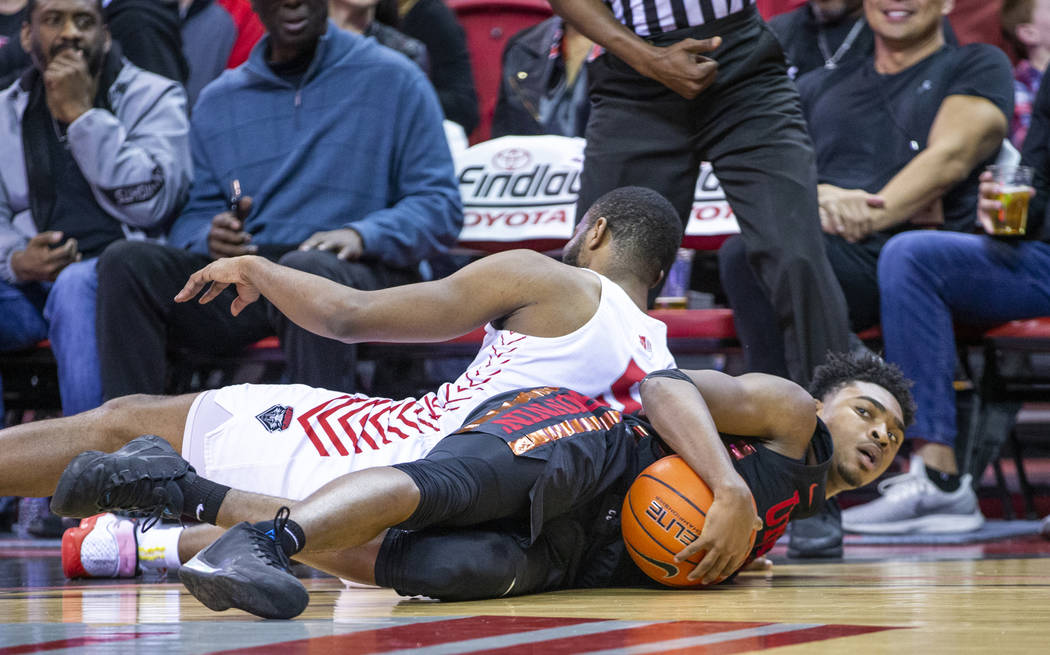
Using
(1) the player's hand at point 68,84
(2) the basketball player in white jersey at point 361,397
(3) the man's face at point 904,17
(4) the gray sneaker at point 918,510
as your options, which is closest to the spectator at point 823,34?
(3) the man's face at point 904,17

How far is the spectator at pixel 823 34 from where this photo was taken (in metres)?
5.10

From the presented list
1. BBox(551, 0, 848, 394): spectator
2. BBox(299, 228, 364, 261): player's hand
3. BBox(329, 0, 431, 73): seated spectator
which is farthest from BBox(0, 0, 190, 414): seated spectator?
BBox(551, 0, 848, 394): spectator

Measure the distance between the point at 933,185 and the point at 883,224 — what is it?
0.75 ft

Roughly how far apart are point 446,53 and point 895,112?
80.1 inches

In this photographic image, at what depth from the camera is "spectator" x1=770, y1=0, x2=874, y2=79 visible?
16.7 feet

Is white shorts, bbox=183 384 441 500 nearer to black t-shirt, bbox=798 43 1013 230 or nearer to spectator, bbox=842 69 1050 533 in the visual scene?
spectator, bbox=842 69 1050 533

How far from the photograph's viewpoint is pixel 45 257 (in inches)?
Answer: 190

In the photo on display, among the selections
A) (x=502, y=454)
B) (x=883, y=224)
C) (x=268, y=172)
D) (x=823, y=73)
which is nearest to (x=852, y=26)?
(x=823, y=73)

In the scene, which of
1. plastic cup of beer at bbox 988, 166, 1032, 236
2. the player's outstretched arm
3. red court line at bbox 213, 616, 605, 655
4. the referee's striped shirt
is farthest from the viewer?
plastic cup of beer at bbox 988, 166, 1032, 236

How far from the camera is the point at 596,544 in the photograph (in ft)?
9.87

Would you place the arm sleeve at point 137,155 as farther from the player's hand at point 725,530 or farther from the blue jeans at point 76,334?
the player's hand at point 725,530

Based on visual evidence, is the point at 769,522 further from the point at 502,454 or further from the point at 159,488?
the point at 159,488

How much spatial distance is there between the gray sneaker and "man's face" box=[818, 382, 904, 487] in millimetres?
1146

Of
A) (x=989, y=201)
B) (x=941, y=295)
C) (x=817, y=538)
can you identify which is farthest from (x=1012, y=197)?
(x=817, y=538)
